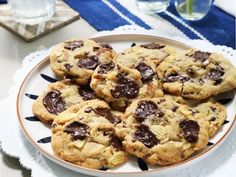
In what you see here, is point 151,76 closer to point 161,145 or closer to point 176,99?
point 176,99

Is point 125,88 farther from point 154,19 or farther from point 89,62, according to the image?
point 154,19

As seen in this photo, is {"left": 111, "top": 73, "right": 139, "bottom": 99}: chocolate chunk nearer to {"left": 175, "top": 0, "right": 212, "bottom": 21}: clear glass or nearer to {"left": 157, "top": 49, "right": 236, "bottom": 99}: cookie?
{"left": 157, "top": 49, "right": 236, "bottom": 99}: cookie

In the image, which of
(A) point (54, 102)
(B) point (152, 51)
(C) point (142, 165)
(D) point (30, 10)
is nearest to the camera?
(C) point (142, 165)

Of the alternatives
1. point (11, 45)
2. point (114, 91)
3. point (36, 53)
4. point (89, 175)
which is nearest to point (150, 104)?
point (114, 91)

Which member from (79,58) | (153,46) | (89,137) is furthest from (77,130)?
(153,46)

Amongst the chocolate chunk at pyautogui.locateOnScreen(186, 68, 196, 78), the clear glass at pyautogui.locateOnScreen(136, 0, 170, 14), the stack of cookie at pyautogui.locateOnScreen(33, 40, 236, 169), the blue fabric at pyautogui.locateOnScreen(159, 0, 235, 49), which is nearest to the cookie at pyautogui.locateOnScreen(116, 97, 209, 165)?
the stack of cookie at pyautogui.locateOnScreen(33, 40, 236, 169)

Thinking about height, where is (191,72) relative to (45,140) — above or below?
above
